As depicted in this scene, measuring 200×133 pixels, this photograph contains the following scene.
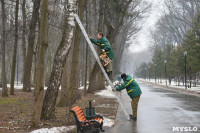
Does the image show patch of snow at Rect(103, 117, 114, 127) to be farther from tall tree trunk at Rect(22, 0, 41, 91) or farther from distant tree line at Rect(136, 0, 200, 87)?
distant tree line at Rect(136, 0, 200, 87)

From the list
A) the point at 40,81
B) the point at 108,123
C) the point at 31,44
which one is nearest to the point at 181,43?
the point at 31,44

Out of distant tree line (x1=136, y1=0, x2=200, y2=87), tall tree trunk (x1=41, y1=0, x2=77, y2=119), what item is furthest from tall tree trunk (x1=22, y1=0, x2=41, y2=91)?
distant tree line (x1=136, y1=0, x2=200, y2=87)

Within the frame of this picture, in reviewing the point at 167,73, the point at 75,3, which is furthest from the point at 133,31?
the point at 75,3

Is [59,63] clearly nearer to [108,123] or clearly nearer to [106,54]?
[106,54]

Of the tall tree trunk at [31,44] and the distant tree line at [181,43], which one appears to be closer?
the tall tree trunk at [31,44]

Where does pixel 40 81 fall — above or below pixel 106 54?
below

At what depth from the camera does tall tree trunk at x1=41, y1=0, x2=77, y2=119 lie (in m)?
9.59

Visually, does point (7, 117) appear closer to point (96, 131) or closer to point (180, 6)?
point (96, 131)

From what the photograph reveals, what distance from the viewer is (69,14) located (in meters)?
9.77

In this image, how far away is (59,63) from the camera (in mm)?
9586

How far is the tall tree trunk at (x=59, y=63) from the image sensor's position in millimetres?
9594

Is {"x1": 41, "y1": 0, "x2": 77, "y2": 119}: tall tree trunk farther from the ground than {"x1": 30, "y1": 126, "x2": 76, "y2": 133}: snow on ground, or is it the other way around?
{"x1": 41, "y1": 0, "x2": 77, "y2": 119}: tall tree trunk

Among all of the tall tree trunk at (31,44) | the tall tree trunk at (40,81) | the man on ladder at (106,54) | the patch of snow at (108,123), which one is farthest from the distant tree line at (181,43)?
the tall tree trunk at (40,81)

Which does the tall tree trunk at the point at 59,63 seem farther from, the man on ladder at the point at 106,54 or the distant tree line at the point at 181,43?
the distant tree line at the point at 181,43
